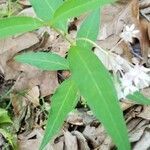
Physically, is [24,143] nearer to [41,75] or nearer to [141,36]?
[41,75]

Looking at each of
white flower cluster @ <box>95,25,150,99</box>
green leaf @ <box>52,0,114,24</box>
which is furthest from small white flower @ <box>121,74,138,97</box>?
green leaf @ <box>52,0,114,24</box>

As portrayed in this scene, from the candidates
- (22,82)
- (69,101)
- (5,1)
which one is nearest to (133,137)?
(69,101)

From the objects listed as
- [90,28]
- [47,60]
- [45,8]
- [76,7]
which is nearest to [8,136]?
[47,60]

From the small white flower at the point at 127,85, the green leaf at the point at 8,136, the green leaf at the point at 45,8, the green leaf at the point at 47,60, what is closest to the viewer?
the small white flower at the point at 127,85

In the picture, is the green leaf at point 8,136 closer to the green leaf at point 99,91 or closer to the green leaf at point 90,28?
the green leaf at point 90,28

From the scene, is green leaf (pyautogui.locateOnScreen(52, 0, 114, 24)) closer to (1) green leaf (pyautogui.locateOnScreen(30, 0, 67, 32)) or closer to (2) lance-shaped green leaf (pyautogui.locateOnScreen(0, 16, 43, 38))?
(2) lance-shaped green leaf (pyautogui.locateOnScreen(0, 16, 43, 38))

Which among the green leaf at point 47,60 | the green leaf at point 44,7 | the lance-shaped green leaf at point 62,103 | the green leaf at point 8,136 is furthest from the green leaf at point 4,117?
the green leaf at point 44,7
